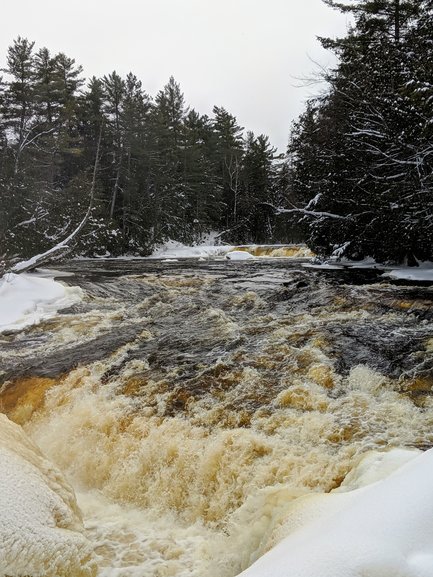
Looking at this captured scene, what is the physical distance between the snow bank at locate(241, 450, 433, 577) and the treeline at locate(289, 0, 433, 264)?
332 inches

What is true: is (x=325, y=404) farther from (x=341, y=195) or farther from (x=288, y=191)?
(x=288, y=191)

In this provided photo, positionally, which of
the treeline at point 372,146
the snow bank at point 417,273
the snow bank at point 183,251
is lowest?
the snow bank at point 417,273

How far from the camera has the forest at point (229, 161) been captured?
11891mm

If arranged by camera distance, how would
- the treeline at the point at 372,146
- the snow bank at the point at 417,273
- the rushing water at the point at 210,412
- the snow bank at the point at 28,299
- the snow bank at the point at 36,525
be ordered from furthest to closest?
the snow bank at the point at 417,273
the treeline at the point at 372,146
the snow bank at the point at 28,299
the rushing water at the point at 210,412
the snow bank at the point at 36,525

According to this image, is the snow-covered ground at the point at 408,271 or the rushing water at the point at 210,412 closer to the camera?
the rushing water at the point at 210,412

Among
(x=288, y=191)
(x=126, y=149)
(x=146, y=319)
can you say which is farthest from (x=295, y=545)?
(x=126, y=149)

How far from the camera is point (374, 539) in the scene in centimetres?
153

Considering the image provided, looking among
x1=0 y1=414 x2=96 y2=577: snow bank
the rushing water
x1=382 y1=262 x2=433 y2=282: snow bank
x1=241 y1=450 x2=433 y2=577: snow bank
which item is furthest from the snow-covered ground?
x1=0 y1=414 x2=96 y2=577: snow bank

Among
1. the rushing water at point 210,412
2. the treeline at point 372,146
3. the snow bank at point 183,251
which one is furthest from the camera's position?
the snow bank at point 183,251

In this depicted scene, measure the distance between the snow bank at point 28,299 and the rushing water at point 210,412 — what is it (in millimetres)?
687

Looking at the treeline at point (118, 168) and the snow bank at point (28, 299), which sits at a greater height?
the treeline at point (118, 168)

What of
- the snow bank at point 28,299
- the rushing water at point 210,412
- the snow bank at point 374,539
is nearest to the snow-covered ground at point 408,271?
the rushing water at point 210,412

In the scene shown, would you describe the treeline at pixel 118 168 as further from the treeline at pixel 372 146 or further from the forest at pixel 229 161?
the treeline at pixel 372 146

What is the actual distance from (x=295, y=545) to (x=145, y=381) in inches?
141
